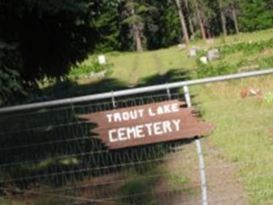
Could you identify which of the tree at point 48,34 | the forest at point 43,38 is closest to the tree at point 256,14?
the forest at point 43,38

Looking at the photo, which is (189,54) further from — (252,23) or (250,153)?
(252,23)

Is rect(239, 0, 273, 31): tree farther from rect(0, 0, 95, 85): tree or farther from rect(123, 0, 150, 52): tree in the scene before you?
rect(0, 0, 95, 85): tree

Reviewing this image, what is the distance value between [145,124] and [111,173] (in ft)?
12.7

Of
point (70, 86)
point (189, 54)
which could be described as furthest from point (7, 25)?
point (189, 54)

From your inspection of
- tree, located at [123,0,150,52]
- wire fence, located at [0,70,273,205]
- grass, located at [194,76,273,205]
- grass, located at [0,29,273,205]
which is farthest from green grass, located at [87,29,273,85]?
tree, located at [123,0,150,52]

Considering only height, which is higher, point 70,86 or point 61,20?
point 61,20

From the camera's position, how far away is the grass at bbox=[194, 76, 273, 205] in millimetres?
9055

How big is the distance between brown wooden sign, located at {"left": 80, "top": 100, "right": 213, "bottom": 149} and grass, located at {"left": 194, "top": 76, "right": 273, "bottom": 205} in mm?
1973

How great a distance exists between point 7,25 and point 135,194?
3175 mm

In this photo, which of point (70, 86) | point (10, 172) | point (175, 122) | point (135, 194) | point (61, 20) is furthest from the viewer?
point (70, 86)

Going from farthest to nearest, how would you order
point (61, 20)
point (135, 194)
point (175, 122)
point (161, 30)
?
point (161, 30) → point (61, 20) → point (135, 194) → point (175, 122)

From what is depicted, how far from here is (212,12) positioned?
272 ft

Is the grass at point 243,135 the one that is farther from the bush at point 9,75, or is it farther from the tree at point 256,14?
the tree at point 256,14

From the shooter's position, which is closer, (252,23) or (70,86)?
(70,86)
